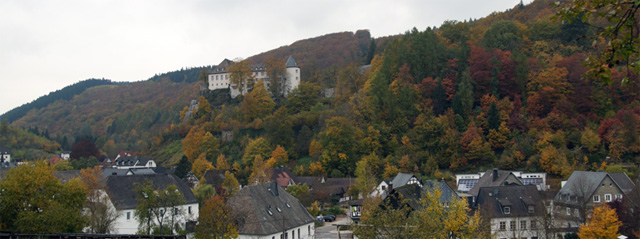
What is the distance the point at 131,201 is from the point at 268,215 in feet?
37.1

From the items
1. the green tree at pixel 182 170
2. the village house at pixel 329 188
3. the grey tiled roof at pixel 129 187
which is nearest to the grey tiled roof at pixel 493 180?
the village house at pixel 329 188

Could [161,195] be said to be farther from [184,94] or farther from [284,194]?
[184,94]

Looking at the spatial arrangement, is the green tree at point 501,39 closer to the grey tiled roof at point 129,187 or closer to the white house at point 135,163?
the grey tiled roof at point 129,187

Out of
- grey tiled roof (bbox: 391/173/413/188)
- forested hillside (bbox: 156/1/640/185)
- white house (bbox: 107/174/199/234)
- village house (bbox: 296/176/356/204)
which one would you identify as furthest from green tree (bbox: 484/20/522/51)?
white house (bbox: 107/174/199/234)

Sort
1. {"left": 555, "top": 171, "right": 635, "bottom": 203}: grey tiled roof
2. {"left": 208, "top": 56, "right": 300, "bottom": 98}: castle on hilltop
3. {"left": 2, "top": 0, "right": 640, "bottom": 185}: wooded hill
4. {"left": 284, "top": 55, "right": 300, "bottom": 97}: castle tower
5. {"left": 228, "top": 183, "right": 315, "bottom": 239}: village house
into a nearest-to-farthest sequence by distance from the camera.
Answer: {"left": 228, "top": 183, "right": 315, "bottom": 239}: village house
{"left": 555, "top": 171, "right": 635, "bottom": 203}: grey tiled roof
{"left": 2, "top": 0, "right": 640, "bottom": 185}: wooded hill
{"left": 208, "top": 56, "right": 300, "bottom": 98}: castle on hilltop
{"left": 284, "top": 55, "right": 300, "bottom": 97}: castle tower

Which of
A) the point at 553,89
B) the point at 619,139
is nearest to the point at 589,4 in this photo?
the point at 619,139

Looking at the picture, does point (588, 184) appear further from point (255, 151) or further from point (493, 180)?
point (255, 151)

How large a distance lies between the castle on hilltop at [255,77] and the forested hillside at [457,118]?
13.9 m

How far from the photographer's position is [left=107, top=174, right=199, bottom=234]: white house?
40.6 metres

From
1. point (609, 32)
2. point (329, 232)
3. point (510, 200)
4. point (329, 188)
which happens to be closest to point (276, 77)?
point (329, 188)

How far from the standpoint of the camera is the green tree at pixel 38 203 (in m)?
32.5

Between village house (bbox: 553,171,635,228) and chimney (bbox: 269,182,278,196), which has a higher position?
chimney (bbox: 269,182,278,196)

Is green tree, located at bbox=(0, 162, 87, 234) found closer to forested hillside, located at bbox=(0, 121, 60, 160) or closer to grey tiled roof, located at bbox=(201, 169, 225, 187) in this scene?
grey tiled roof, located at bbox=(201, 169, 225, 187)

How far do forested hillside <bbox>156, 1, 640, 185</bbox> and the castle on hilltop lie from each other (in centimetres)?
1386
